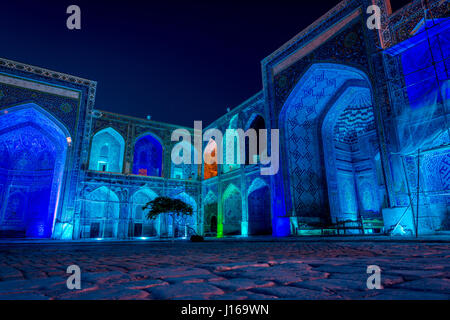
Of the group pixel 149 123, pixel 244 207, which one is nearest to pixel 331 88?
pixel 244 207

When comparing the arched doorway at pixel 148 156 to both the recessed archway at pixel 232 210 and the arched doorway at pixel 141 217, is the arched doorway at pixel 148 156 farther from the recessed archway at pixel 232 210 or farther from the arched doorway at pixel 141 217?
the recessed archway at pixel 232 210

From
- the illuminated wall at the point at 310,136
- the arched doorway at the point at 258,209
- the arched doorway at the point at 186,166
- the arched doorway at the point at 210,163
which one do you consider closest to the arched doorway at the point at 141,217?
the arched doorway at the point at 186,166

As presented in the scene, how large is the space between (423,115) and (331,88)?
5.01 m

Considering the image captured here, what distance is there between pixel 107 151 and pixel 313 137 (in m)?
13.0

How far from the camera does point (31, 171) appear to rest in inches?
688

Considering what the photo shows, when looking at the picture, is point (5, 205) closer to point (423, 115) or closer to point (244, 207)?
point (244, 207)

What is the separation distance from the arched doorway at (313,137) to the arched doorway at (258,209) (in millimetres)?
3331

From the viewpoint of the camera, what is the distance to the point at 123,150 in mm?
18266

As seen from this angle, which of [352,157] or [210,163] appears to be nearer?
[352,157]

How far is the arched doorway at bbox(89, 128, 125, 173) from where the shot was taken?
18375 millimetres

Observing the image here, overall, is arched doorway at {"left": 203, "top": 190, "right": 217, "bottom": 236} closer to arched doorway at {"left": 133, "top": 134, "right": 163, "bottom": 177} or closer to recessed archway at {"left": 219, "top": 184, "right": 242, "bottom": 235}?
recessed archway at {"left": 219, "top": 184, "right": 242, "bottom": 235}

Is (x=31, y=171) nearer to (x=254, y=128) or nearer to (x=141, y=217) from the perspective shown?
(x=141, y=217)

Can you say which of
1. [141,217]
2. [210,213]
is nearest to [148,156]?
[141,217]

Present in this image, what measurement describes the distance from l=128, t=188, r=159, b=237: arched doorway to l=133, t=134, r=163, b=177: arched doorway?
1.71m
